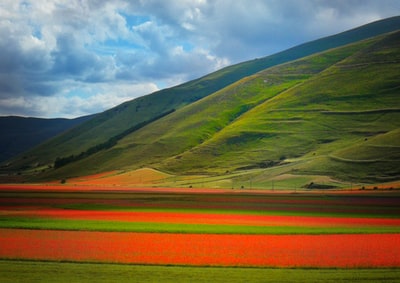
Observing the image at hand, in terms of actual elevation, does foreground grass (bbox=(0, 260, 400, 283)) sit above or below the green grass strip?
above

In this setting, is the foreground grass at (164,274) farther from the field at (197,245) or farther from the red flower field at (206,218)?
the red flower field at (206,218)

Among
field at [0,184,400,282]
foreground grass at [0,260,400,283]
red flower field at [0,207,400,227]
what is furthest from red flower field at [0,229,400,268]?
red flower field at [0,207,400,227]

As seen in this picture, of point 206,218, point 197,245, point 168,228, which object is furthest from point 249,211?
point 197,245

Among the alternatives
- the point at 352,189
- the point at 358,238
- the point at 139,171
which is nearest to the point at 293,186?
the point at 352,189

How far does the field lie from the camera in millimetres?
30328

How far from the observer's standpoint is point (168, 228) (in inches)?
2007

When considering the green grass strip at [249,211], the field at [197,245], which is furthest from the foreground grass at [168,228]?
the green grass strip at [249,211]

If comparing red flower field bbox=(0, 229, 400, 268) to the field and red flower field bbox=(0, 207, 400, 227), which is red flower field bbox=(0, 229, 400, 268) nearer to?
the field

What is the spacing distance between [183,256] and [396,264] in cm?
1347

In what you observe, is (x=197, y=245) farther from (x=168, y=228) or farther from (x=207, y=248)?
(x=168, y=228)

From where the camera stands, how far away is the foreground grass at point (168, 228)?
4928cm

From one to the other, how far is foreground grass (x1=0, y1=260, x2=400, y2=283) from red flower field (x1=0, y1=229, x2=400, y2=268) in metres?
Answer: 1.65

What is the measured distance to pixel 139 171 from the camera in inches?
7539

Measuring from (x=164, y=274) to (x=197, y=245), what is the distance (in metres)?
10.4
